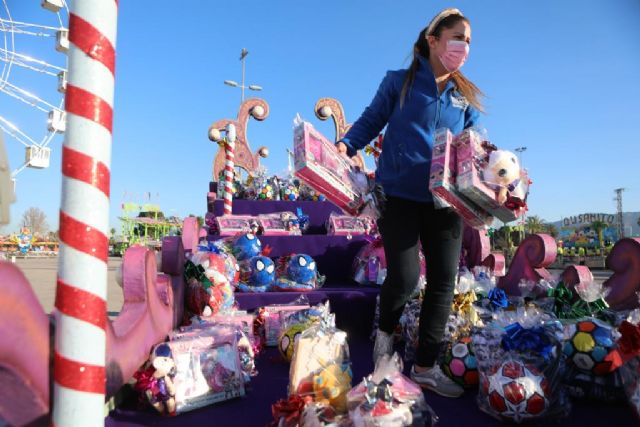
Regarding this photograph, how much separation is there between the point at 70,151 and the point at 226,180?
4.19 metres

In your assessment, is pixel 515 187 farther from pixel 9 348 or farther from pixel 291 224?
pixel 291 224

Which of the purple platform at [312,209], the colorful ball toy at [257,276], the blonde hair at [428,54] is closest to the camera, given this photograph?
the blonde hair at [428,54]

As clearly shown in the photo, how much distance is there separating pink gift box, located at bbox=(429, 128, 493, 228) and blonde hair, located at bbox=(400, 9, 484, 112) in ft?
1.10

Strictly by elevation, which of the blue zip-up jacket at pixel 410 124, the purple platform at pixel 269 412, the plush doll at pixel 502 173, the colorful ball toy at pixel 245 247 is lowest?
the purple platform at pixel 269 412

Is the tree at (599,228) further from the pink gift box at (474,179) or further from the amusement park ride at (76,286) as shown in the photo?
the amusement park ride at (76,286)

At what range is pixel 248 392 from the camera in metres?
2.12

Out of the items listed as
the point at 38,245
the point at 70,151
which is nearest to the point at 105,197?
the point at 70,151

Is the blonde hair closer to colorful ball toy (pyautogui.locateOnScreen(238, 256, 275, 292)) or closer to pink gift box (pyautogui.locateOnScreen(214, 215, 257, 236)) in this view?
colorful ball toy (pyautogui.locateOnScreen(238, 256, 275, 292))

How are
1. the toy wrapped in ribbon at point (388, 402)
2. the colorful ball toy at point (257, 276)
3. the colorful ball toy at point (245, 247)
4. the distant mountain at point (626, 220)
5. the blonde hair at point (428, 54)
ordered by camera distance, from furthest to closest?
the distant mountain at point (626, 220), the colorful ball toy at point (245, 247), the colorful ball toy at point (257, 276), the blonde hair at point (428, 54), the toy wrapped in ribbon at point (388, 402)

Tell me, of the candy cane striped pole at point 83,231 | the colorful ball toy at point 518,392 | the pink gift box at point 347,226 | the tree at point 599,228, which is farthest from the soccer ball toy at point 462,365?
the tree at point 599,228

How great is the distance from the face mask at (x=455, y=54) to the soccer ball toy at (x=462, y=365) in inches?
53.9

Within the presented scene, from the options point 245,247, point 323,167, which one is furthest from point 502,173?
point 245,247

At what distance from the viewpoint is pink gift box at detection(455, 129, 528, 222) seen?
1.74 metres

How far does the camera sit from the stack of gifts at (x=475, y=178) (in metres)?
1.77
